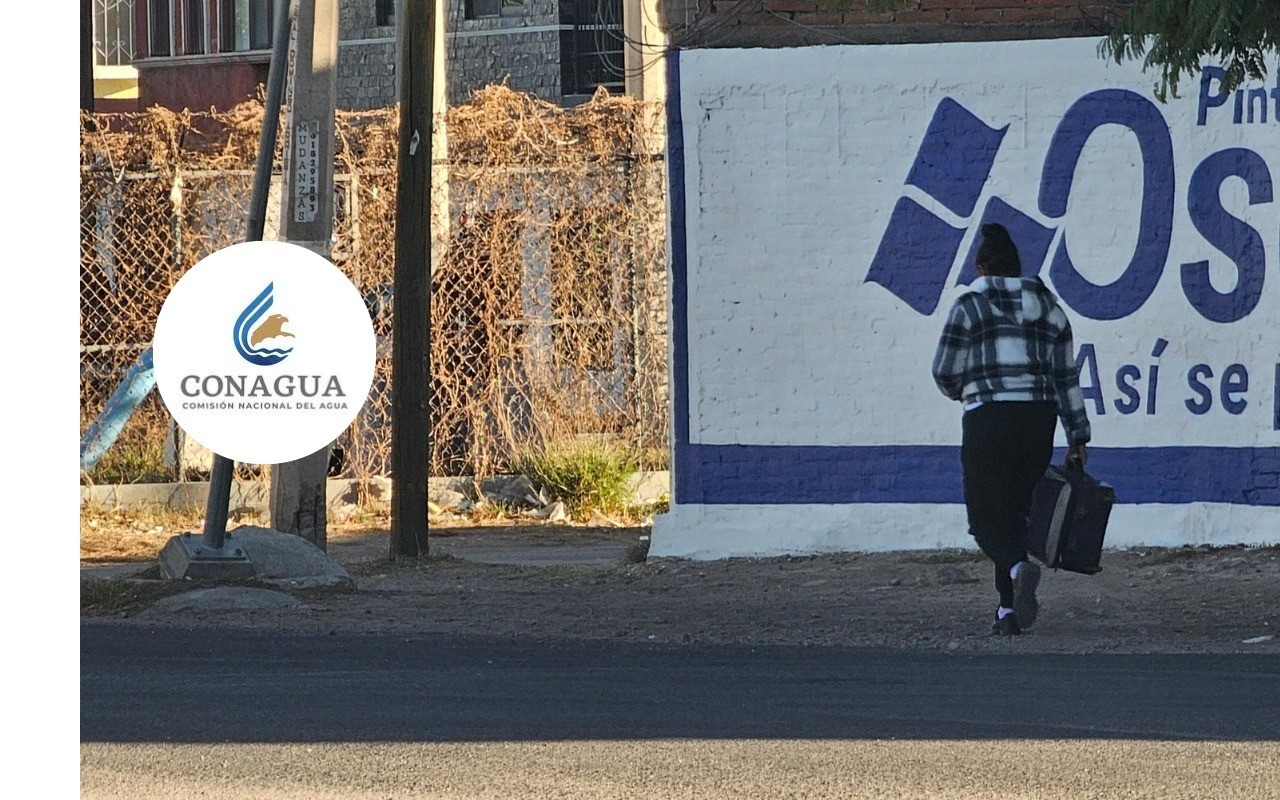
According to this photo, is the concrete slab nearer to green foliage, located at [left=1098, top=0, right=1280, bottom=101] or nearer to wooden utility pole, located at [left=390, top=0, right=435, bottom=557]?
wooden utility pole, located at [left=390, top=0, right=435, bottom=557]

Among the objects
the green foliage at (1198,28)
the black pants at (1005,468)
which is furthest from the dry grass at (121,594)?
the green foliage at (1198,28)

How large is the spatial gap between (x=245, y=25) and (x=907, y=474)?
70.6 feet

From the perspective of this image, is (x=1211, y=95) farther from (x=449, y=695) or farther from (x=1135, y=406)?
(x=449, y=695)

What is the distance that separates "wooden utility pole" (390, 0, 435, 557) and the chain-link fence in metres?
2.60

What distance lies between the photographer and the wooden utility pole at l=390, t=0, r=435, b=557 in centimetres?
1111

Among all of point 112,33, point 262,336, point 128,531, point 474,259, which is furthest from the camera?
point 112,33

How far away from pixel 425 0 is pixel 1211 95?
4.73m

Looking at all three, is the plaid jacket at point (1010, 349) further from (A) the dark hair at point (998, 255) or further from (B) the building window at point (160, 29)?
(B) the building window at point (160, 29)

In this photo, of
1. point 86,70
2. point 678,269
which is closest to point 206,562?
point 678,269

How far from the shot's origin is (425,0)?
1116 cm

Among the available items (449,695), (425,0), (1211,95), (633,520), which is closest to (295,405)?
(425,0)

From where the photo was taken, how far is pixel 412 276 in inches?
441

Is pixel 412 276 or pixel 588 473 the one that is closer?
pixel 412 276

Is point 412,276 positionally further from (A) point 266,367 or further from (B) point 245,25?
(B) point 245,25
